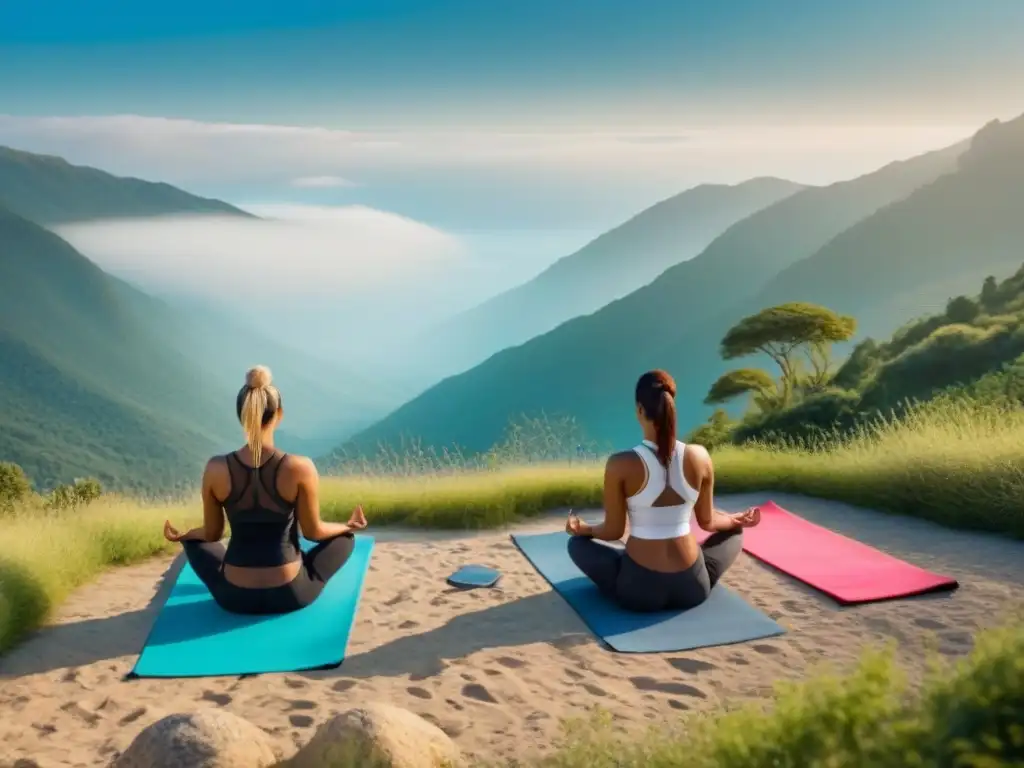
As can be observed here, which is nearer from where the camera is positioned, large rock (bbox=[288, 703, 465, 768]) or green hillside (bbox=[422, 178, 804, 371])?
large rock (bbox=[288, 703, 465, 768])

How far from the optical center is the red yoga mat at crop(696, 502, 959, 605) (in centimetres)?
561

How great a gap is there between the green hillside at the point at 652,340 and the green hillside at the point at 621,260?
11.8 feet

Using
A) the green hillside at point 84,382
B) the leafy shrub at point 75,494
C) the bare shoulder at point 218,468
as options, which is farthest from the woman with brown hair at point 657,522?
the green hillside at point 84,382

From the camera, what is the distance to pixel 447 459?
33.7ft

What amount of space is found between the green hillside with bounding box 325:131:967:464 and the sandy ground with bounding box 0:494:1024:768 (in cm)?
6567

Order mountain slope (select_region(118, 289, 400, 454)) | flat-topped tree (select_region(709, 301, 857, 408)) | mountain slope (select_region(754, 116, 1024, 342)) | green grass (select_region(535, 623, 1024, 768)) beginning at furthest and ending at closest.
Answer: mountain slope (select_region(118, 289, 400, 454)) < mountain slope (select_region(754, 116, 1024, 342)) < flat-topped tree (select_region(709, 301, 857, 408)) < green grass (select_region(535, 623, 1024, 768))

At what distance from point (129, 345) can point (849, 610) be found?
408ft

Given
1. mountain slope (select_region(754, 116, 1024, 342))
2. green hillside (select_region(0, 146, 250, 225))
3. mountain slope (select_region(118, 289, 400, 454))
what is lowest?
mountain slope (select_region(118, 289, 400, 454))

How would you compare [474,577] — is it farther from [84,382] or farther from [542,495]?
[84,382]

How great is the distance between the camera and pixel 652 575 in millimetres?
5141

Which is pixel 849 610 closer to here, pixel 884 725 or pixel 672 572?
pixel 672 572

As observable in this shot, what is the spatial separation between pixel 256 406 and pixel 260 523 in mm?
657

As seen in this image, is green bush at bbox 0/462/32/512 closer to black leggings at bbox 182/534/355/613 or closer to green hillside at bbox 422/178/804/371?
black leggings at bbox 182/534/355/613

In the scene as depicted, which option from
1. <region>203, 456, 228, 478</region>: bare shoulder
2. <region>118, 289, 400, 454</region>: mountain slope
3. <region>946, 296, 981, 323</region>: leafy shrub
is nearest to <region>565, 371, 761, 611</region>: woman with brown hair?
<region>203, 456, 228, 478</region>: bare shoulder
